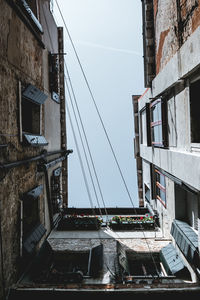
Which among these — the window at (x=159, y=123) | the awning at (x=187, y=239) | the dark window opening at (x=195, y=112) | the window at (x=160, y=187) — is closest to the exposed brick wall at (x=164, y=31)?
the window at (x=159, y=123)

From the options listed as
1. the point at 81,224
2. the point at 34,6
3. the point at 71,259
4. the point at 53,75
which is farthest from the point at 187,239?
the point at 34,6

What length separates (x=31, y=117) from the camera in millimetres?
9672

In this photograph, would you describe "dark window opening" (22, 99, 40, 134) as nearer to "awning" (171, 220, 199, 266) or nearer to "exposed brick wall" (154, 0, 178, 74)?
"exposed brick wall" (154, 0, 178, 74)

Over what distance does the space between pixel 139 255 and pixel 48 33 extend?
44.6 feet

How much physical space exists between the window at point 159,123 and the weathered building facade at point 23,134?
5.77 meters

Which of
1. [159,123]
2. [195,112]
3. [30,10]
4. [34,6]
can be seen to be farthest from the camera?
[34,6]

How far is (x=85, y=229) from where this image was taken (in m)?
11.1

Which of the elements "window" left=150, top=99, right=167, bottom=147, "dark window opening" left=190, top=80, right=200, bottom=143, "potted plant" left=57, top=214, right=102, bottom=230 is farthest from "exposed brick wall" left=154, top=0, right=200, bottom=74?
"potted plant" left=57, top=214, right=102, bottom=230

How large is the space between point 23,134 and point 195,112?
6.51 metres

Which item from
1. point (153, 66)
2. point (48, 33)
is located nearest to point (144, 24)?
point (153, 66)

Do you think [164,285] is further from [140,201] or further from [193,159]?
[140,201]

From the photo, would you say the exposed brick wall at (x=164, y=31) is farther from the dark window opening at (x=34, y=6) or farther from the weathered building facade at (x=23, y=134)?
the dark window opening at (x=34, y=6)

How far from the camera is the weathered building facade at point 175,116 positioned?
635 cm

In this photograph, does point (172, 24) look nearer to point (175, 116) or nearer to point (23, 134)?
point (175, 116)
